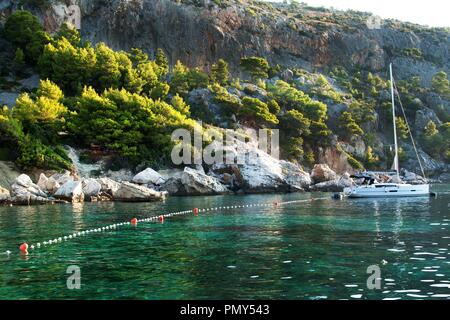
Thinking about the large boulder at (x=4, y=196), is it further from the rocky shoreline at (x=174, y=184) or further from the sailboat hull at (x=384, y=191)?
the sailboat hull at (x=384, y=191)

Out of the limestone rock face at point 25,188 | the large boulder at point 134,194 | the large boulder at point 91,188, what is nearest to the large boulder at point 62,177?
the large boulder at point 91,188

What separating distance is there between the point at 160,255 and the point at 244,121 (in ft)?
232

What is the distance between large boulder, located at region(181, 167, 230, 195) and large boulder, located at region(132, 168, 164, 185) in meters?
3.08

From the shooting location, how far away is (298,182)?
2672 inches

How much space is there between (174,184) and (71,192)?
48.1 feet

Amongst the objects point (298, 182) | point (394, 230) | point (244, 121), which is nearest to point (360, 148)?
point (244, 121)

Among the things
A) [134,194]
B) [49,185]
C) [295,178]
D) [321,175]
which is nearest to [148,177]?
[134,194]

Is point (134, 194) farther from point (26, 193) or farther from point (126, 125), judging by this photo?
point (126, 125)

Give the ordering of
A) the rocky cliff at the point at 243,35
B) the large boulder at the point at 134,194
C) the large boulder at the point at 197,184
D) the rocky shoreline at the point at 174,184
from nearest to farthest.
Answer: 1. the rocky shoreline at the point at 174,184
2. the large boulder at the point at 134,194
3. the large boulder at the point at 197,184
4. the rocky cliff at the point at 243,35

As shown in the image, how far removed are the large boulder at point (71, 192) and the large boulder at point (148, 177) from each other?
38.5 feet

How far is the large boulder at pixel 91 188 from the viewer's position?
4949cm

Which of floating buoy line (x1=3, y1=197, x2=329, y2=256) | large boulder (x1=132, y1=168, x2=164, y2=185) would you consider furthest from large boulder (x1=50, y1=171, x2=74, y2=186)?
floating buoy line (x1=3, y1=197, x2=329, y2=256)
